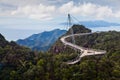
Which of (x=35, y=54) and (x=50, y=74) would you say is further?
(x=35, y=54)

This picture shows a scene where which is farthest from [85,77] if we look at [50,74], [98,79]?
[50,74]

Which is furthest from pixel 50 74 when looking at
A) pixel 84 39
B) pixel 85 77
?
pixel 84 39

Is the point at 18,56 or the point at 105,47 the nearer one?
the point at 18,56

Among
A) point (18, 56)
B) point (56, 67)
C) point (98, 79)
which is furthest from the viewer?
point (18, 56)

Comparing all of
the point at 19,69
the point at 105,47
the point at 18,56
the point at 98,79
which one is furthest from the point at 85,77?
the point at 105,47

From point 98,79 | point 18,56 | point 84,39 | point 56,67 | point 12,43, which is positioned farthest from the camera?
point 84,39

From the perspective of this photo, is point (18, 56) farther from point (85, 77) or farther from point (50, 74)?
point (85, 77)

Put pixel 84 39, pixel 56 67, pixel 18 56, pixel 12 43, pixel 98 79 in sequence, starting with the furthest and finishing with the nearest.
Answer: pixel 84 39
pixel 12 43
pixel 18 56
pixel 56 67
pixel 98 79

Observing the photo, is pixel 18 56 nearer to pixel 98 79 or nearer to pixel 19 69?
pixel 19 69
